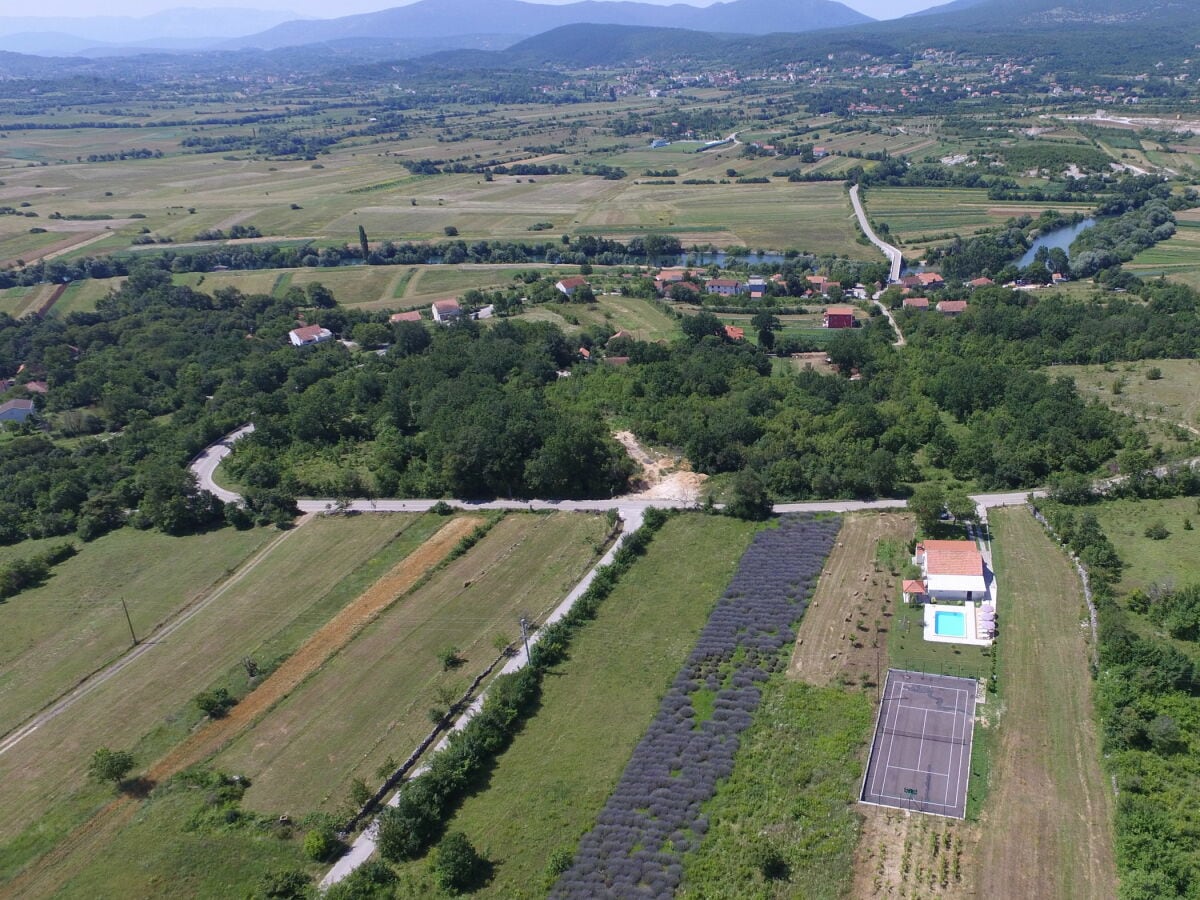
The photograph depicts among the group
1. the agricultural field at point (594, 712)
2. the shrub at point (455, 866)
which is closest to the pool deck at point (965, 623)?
the agricultural field at point (594, 712)

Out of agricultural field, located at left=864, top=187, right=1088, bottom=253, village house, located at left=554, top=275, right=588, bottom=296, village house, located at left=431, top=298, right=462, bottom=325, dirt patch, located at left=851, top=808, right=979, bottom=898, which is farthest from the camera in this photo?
agricultural field, located at left=864, top=187, right=1088, bottom=253

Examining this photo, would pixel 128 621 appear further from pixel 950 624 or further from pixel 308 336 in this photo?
pixel 308 336

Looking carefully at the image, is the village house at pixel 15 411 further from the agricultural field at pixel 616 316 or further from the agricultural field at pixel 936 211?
the agricultural field at pixel 936 211

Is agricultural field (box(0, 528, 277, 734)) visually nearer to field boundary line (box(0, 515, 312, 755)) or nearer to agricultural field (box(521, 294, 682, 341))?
field boundary line (box(0, 515, 312, 755))

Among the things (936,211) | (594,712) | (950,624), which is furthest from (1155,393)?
(936,211)

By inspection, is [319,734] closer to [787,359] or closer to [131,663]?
[131,663]

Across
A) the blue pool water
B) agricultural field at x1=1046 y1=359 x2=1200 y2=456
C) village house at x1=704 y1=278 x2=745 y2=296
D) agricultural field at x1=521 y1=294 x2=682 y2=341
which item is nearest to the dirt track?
the blue pool water
